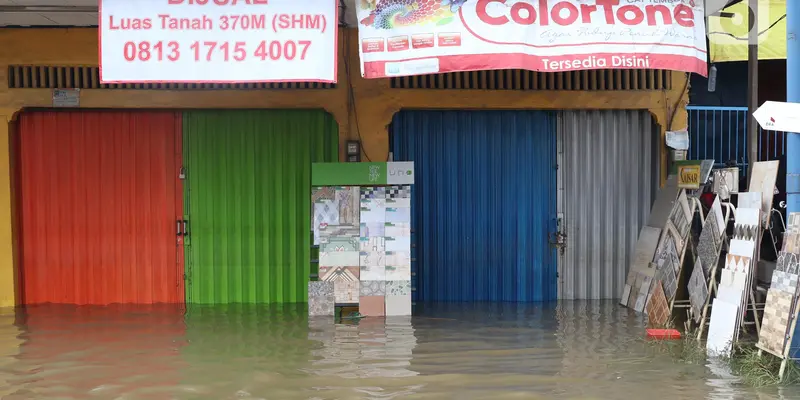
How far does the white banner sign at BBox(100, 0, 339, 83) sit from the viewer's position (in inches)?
237

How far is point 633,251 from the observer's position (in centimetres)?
891

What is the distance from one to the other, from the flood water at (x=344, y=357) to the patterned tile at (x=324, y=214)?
1.04 metres

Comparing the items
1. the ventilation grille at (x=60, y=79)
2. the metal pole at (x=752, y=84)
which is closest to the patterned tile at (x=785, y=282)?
the metal pole at (x=752, y=84)

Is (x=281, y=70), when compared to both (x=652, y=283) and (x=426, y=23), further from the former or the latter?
(x=652, y=283)

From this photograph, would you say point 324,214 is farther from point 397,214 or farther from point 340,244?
point 397,214

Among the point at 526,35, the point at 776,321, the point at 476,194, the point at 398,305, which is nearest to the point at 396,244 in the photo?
the point at 398,305

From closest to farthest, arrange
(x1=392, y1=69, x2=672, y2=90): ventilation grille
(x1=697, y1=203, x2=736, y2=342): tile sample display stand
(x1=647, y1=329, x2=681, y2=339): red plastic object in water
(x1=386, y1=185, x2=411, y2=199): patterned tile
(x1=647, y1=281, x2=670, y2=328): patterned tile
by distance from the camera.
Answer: (x1=697, y1=203, x2=736, y2=342): tile sample display stand, (x1=647, y1=329, x2=681, y2=339): red plastic object in water, (x1=647, y1=281, x2=670, y2=328): patterned tile, (x1=386, y1=185, x2=411, y2=199): patterned tile, (x1=392, y1=69, x2=672, y2=90): ventilation grille

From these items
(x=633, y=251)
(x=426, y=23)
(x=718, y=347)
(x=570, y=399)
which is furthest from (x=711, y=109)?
(x=570, y=399)

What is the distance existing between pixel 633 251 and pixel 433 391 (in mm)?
4602

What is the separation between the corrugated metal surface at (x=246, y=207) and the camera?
28.8ft

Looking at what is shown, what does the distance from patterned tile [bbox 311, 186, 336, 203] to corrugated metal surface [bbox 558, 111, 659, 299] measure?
115 inches

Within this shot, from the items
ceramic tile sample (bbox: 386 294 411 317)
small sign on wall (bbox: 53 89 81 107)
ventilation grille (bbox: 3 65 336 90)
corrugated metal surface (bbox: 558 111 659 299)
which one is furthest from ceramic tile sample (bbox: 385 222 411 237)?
small sign on wall (bbox: 53 89 81 107)

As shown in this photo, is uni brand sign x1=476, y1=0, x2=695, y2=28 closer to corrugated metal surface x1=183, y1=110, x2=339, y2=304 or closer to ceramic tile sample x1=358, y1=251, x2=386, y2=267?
ceramic tile sample x1=358, y1=251, x2=386, y2=267

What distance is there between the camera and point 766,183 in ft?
20.3
